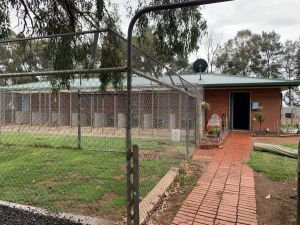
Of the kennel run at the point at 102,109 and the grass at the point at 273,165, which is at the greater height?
the kennel run at the point at 102,109

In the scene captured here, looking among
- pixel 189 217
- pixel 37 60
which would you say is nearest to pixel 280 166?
pixel 189 217

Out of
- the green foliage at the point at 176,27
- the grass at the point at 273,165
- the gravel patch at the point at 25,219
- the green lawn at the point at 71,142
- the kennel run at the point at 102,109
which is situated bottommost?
the gravel patch at the point at 25,219

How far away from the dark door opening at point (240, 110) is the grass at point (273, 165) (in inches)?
314

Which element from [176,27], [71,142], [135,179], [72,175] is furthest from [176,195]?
[71,142]

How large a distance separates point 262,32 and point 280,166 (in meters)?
43.5

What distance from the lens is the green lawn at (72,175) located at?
4824mm

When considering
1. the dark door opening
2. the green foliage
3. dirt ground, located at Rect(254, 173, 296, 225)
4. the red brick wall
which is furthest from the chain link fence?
the dark door opening

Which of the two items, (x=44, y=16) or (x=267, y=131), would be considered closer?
(x=44, y=16)

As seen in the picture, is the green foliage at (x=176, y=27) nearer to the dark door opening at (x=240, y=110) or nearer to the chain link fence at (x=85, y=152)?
the chain link fence at (x=85, y=152)

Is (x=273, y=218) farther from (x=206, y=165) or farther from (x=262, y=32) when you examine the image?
(x=262, y=32)

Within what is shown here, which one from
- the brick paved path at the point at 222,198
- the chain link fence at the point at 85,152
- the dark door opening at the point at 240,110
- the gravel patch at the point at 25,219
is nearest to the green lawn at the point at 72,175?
the chain link fence at the point at 85,152

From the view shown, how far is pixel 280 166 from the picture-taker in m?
7.74

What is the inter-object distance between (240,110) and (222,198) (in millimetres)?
13432

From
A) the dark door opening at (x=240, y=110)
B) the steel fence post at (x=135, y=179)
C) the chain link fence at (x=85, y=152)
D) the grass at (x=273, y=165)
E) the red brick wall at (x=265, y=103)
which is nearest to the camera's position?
the steel fence post at (x=135, y=179)
